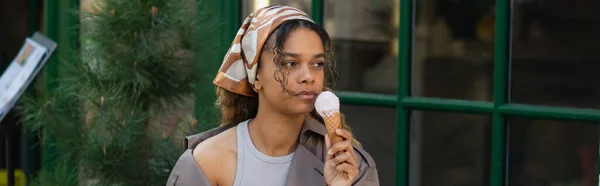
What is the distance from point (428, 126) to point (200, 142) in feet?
4.68

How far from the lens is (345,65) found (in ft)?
13.1

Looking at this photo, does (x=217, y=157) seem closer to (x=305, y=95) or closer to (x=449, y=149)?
(x=305, y=95)

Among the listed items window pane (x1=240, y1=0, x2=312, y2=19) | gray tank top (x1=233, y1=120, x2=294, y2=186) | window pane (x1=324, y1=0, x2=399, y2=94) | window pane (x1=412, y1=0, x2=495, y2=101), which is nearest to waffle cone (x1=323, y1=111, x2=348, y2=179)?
gray tank top (x1=233, y1=120, x2=294, y2=186)

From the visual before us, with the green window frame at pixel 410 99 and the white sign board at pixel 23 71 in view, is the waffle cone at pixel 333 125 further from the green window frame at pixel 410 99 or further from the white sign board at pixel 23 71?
the white sign board at pixel 23 71

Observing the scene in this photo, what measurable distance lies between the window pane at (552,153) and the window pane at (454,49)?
199 mm

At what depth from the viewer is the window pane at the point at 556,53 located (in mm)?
3262

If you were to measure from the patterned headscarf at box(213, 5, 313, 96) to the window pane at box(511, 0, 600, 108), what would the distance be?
1.24 meters

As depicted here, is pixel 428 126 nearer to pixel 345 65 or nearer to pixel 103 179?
pixel 345 65

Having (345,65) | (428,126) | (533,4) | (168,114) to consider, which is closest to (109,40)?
(168,114)

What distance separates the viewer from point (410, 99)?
3.77 meters

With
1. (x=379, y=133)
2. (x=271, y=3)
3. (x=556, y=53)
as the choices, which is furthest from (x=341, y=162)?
(x=271, y=3)

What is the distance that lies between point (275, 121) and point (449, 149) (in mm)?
1394

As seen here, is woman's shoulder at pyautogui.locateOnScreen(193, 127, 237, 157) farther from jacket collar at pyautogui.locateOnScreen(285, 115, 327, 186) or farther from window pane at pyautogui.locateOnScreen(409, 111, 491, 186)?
window pane at pyautogui.locateOnScreen(409, 111, 491, 186)

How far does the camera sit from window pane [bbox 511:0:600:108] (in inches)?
128
